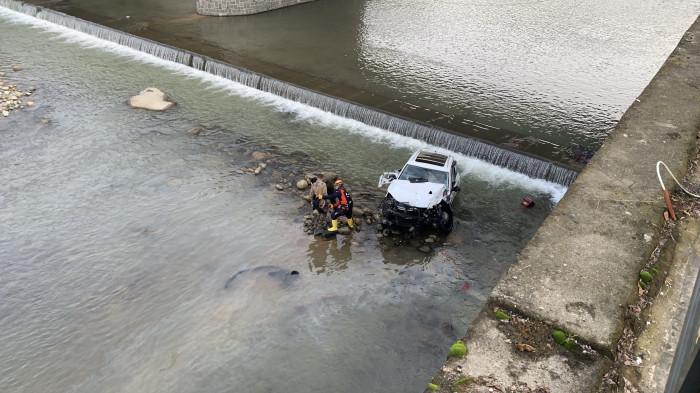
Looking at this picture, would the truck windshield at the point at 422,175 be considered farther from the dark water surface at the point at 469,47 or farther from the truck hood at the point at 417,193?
the dark water surface at the point at 469,47

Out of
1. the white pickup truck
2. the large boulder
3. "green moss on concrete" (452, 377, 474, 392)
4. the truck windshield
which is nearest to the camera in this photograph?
"green moss on concrete" (452, 377, 474, 392)

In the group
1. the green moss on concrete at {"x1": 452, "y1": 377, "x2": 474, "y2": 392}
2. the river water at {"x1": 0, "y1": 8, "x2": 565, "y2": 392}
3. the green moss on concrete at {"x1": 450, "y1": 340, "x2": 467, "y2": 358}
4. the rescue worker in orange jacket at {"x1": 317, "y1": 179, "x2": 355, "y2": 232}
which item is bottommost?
the river water at {"x1": 0, "y1": 8, "x2": 565, "y2": 392}

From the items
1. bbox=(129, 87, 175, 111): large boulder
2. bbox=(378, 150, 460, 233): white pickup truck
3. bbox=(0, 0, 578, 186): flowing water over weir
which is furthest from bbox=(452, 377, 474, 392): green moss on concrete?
bbox=(129, 87, 175, 111): large boulder

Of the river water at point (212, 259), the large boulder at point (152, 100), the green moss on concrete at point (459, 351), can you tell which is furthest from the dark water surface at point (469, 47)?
the green moss on concrete at point (459, 351)

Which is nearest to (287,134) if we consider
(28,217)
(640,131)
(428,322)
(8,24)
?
(28,217)

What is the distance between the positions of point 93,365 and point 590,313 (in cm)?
803

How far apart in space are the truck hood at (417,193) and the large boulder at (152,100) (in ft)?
32.8

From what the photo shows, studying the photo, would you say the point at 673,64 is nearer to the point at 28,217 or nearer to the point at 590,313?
the point at 590,313

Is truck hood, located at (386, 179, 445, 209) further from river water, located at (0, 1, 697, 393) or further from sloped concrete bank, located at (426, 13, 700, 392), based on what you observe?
sloped concrete bank, located at (426, 13, 700, 392)

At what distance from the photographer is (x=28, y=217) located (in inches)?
533

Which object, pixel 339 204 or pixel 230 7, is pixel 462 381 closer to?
pixel 339 204

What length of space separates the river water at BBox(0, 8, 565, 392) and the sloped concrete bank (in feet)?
9.64

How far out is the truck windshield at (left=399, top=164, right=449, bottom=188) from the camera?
13375mm

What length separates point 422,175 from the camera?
44.6 feet
